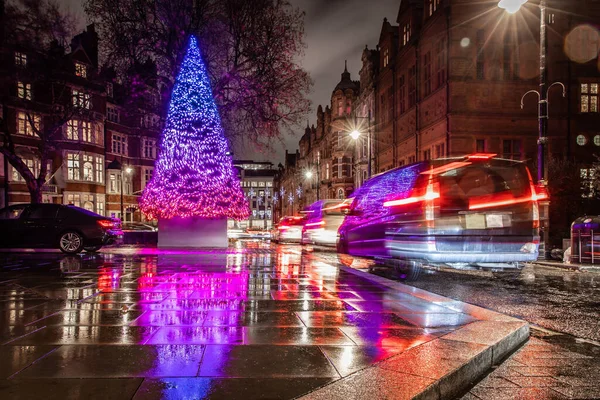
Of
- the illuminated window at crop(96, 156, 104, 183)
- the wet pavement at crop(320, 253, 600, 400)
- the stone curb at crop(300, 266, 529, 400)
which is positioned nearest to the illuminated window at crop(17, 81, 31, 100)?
the illuminated window at crop(96, 156, 104, 183)

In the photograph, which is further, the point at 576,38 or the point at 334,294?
the point at 576,38

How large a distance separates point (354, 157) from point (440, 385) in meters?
54.8

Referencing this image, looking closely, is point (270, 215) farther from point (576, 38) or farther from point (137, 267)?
point (137, 267)

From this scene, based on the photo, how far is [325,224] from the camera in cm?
2128

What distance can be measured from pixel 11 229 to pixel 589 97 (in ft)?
100

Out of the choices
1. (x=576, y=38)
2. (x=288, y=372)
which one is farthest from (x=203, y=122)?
(x=576, y=38)

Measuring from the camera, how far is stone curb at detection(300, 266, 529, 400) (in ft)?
11.2

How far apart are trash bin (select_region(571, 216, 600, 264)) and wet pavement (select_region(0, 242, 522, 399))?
8.33 metres

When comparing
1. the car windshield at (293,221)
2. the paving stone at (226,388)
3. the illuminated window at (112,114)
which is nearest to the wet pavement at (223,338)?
the paving stone at (226,388)

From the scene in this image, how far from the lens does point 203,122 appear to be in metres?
19.4

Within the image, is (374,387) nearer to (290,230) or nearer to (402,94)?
(290,230)

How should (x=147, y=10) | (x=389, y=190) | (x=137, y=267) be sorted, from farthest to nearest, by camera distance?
(x=147, y=10) < (x=137, y=267) < (x=389, y=190)

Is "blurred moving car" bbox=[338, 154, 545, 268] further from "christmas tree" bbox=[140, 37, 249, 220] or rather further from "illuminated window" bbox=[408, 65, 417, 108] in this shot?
"illuminated window" bbox=[408, 65, 417, 108]

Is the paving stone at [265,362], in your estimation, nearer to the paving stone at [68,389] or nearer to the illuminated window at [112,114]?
the paving stone at [68,389]
